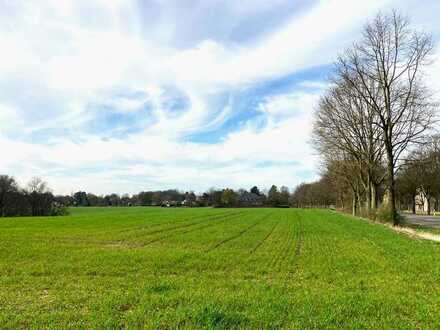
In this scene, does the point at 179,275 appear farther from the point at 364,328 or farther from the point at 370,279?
the point at 364,328

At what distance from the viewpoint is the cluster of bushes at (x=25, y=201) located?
102m

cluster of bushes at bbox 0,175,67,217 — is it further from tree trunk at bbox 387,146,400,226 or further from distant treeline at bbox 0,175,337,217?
tree trunk at bbox 387,146,400,226

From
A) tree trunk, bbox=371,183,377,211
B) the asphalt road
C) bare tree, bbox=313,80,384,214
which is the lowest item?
A: the asphalt road

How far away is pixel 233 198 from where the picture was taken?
182 meters

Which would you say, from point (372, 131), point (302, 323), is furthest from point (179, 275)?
point (372, 131)

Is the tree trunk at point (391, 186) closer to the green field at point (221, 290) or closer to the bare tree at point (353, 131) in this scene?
A: the bare tree at point (353, 131)

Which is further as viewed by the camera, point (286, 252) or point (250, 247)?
point (250, 247)

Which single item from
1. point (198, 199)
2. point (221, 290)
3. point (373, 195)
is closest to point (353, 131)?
point (373, 195)

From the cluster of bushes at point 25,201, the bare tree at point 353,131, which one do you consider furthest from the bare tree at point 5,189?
the bare tree at point 353,131

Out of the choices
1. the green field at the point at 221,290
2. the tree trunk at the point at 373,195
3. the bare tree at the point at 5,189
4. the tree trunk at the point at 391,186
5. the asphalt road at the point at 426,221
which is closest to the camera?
the green field at the point at 221,290

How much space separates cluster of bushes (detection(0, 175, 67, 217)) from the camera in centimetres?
10156

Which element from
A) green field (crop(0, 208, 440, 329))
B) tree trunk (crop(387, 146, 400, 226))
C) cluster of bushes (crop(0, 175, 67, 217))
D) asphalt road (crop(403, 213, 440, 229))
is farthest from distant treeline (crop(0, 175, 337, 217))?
green field (crop(0, 208, 440, 329))

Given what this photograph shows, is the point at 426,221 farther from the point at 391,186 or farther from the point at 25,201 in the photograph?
the point at 25,201

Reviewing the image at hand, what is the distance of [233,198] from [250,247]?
522ft
